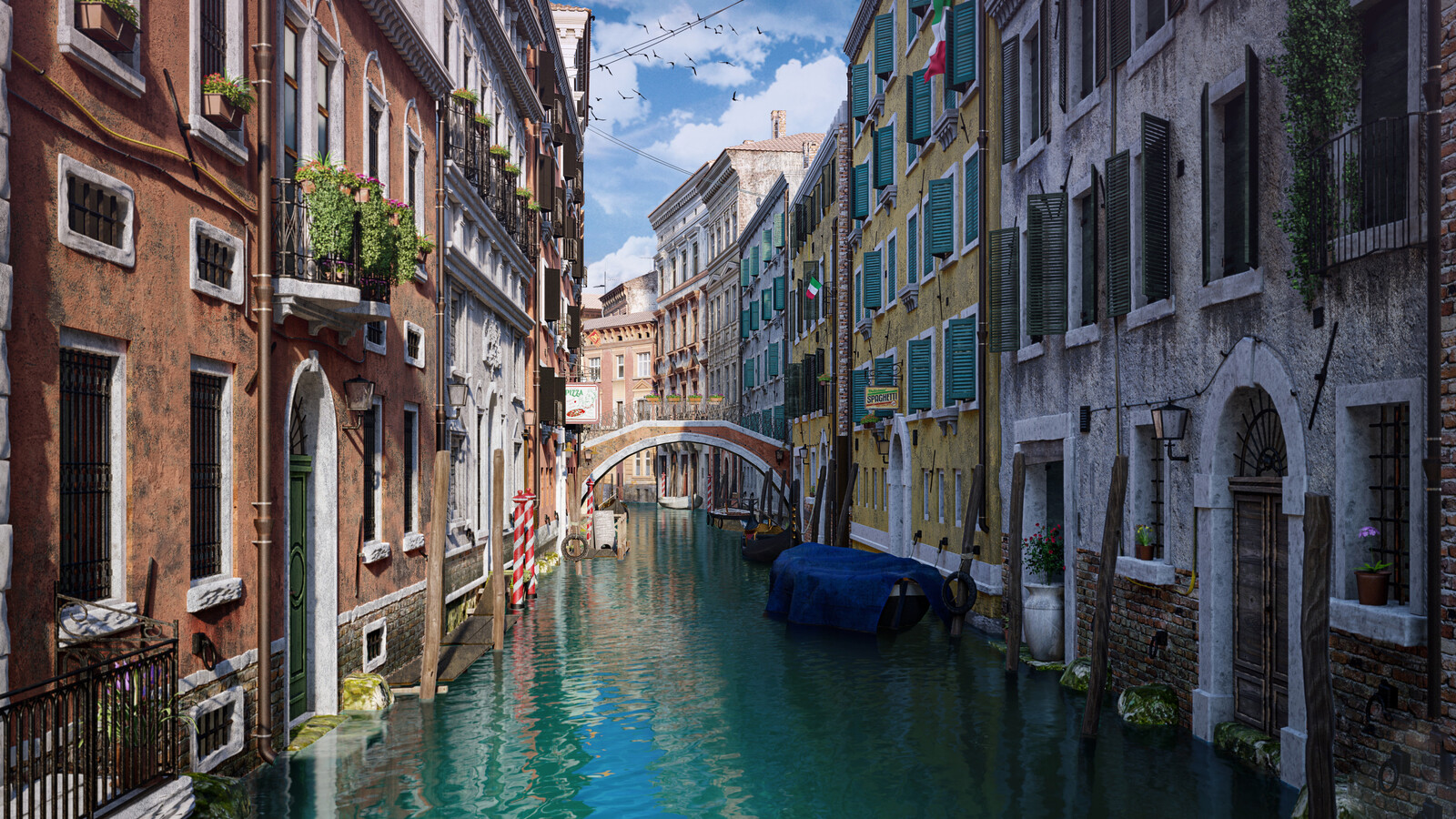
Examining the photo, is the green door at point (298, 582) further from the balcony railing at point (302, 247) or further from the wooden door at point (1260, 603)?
the wooden door at point (1260, 603)

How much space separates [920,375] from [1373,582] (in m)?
Result: 14.2

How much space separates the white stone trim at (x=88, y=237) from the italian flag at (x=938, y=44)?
48.3ft

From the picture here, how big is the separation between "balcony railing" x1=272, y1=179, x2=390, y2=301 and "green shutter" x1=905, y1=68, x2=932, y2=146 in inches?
543

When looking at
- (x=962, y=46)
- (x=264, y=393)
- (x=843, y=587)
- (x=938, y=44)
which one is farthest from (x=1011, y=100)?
(x=264, y=393)

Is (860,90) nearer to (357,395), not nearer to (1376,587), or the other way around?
(357,395)

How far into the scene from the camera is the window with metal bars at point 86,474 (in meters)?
7.02

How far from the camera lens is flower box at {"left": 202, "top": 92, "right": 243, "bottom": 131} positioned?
8680mm

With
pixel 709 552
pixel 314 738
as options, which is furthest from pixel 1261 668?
pixel 709 552

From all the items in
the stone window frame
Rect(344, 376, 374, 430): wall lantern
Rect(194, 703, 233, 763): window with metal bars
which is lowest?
Rect(194, 703, 233, 763): window with metal bars

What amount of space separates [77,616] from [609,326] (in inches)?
2611

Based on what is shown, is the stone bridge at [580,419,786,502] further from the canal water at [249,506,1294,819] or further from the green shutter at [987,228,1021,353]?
the green shutter at [987,228,1021,353]

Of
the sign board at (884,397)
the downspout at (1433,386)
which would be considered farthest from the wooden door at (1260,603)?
the sign board at (884,397)

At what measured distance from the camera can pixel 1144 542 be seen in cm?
1230

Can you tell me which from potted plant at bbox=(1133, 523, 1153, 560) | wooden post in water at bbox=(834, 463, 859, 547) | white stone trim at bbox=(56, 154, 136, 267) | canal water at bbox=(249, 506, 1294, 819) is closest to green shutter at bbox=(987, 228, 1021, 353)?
canal water at bbox=(249, 506, 1294, 819)
